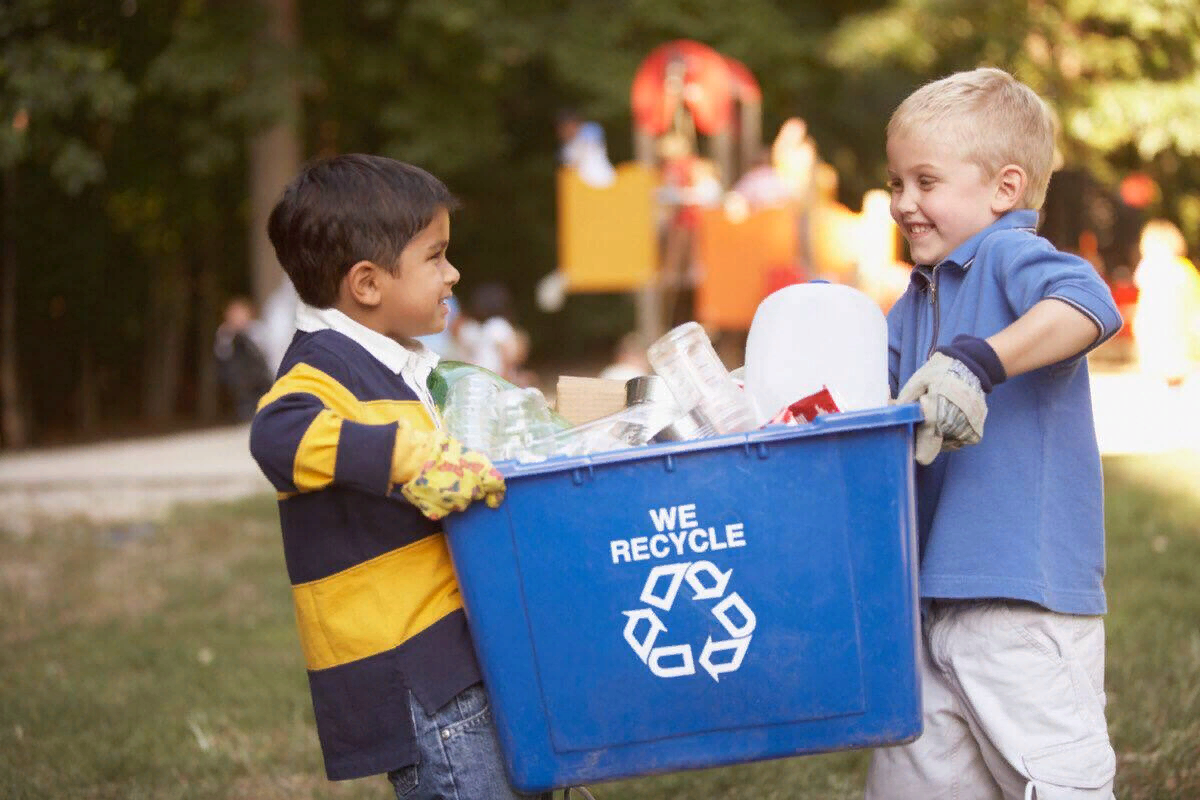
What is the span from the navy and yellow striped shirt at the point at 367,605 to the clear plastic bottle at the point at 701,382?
445 mm

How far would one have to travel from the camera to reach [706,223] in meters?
11.0

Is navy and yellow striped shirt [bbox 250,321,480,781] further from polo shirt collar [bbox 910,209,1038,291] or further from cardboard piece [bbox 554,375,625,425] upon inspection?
polo shirt collar [bbox 910,209,1038,291]

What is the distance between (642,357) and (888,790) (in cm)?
808

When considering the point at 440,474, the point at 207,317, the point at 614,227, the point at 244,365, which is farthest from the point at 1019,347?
the point at 207,317

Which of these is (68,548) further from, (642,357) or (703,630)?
(703,630)

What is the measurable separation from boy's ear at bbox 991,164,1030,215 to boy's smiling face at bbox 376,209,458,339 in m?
0.93

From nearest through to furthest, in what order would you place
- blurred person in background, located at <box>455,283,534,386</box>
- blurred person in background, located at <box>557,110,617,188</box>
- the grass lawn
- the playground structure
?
the grass lawn < blurred person in background, located at <box>455,283,534,386</box> < the playground structure < blurred person in background, located at <box>557,110,617,188</box>

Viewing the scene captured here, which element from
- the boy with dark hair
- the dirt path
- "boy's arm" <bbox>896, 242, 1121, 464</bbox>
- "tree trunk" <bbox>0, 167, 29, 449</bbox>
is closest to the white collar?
Result: the boy with dark hair

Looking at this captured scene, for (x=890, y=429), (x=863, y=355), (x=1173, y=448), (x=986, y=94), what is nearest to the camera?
(x=890, y=429)

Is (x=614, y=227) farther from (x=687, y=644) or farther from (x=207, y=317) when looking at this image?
(x=687, y=644)

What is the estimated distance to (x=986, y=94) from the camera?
230 cm

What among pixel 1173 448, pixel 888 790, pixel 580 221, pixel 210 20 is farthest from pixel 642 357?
pixel 888 790

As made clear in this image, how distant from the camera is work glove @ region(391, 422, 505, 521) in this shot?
1.91 m

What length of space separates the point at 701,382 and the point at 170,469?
765 cm
